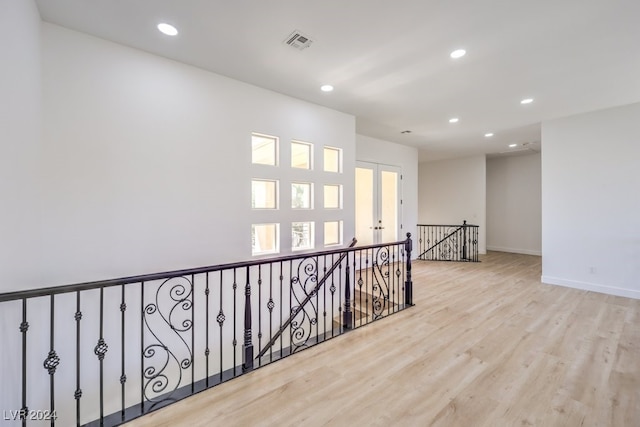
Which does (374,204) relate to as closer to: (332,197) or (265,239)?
(332,197)

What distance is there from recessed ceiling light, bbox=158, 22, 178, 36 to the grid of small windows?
145cm

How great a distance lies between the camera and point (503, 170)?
9203mm

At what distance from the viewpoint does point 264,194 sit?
13.4ft

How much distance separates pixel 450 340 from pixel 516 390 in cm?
84

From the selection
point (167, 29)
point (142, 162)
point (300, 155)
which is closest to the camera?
point (167, 29)

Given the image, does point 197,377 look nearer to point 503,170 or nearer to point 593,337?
point 593,337

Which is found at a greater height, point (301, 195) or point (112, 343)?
point (301, 195)

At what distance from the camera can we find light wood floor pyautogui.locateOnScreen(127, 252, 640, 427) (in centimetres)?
198

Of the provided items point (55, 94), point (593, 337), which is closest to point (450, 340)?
point (593, 337)

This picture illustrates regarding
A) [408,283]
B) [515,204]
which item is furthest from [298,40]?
[515,204]

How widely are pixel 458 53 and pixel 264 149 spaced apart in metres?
2.70

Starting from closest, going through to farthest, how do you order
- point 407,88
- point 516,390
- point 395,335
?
1. point 516,390
2. point 395,335
3. point 407,88

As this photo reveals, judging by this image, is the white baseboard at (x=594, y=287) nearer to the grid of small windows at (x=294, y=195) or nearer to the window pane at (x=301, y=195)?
the grid of small windows at (x=294, y=195)

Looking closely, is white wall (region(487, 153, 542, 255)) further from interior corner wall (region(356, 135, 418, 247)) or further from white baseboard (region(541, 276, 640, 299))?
white baseboard (region(541, 276, 640, 299))
